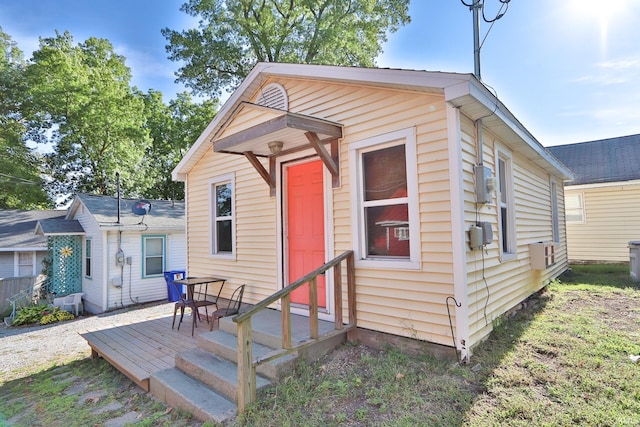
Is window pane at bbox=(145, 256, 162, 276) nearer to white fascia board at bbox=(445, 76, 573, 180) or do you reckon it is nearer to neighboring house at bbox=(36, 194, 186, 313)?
neighboring house at bbox=(36, 194, 186, 313)

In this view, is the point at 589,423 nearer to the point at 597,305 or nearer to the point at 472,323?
the point at 472,323

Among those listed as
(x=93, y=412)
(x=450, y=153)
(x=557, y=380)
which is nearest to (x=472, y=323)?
(x=557, y=380)

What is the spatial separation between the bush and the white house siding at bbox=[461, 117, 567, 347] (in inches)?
431

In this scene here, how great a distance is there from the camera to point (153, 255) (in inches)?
440

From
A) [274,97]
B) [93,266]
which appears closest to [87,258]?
[93,266]

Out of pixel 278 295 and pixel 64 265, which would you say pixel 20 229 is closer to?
pixel 64 265

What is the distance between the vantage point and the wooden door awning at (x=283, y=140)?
411 cm

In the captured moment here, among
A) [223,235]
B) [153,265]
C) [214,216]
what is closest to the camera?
[223,235]

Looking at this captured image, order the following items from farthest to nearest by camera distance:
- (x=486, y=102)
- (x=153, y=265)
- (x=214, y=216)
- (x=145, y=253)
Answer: (x=153, y=265), (x=145, y=253), (x=214, y=216), (x=486, y=102)

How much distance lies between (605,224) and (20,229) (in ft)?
71.9

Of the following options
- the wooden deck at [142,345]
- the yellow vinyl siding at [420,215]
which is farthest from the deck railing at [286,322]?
the wooden deck at [142,345]

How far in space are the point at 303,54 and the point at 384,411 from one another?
55.9ft

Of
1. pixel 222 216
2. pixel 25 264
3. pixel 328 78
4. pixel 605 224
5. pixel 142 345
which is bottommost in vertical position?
pixel 142 345

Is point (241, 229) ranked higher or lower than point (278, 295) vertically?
higher
